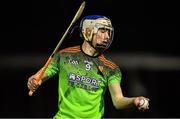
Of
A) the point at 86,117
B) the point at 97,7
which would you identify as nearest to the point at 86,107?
the point at 86,117

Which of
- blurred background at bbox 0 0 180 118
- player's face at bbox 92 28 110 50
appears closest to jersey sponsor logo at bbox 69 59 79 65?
player's face at bbox 92 28 110 50

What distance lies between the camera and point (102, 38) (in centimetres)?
541

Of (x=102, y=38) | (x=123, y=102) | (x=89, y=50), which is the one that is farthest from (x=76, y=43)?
(x=123, y=102)

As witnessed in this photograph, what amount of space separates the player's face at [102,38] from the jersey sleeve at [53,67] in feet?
1.17

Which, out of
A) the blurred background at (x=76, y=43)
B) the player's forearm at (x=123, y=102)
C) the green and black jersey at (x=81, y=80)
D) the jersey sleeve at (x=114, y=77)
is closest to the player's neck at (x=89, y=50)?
the green and black jersey at (x=81, y=80)

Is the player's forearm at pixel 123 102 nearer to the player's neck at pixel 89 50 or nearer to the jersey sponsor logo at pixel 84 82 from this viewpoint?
the jersey sponsor logo at pixel 84 82

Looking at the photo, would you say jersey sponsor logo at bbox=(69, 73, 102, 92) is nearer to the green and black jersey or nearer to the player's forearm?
the green and black jersey

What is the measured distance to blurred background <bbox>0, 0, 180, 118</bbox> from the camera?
27.6 feet

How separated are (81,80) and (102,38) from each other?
0.39m

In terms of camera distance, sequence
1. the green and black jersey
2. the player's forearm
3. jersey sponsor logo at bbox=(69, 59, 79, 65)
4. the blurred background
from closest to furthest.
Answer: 1. the player's forearm
2. the green and black jersey
3. jersey sponsor logo at bbox=(69, 59, 79, 65)
4. the blurred background

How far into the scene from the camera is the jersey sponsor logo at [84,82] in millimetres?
5402

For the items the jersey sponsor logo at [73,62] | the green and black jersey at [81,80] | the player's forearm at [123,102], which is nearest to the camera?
the player's forearm at [123,102]

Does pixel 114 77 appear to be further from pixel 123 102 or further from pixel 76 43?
pixel 76 43

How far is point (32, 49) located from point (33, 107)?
2.46 feet
